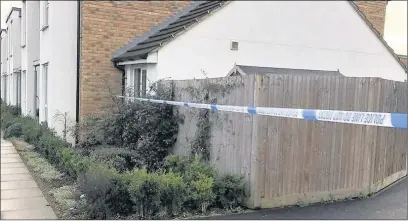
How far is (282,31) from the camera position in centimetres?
1109

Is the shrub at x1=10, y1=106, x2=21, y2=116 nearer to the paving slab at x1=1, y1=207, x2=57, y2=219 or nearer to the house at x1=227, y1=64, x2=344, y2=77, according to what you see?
the house at x1=227, y1=64, x2=344, y2=77

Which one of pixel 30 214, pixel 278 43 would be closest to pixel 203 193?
pixel 30 214

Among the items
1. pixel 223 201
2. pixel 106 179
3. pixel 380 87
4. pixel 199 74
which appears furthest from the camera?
pixel 199 74

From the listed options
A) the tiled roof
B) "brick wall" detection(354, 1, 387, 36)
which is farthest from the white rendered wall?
"brick wall" detection(354, 1, 387, 36)

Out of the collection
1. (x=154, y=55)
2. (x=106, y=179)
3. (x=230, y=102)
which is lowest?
(x=106, y=179)

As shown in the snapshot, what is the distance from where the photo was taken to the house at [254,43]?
10.1 metres

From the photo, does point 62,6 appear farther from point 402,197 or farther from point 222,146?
point 402,197

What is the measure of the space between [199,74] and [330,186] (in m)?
4.90

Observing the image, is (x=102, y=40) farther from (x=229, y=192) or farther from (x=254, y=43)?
(x=229, y=192)

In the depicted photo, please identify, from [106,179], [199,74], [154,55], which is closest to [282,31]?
[199,74]

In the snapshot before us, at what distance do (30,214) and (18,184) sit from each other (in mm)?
1913

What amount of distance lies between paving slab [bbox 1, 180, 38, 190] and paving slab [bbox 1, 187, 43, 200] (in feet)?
0.53

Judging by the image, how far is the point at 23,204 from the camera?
5.77 metres

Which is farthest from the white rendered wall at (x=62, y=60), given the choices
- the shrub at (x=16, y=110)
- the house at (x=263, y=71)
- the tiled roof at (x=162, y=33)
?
the shrub at (x=16, y=110)
